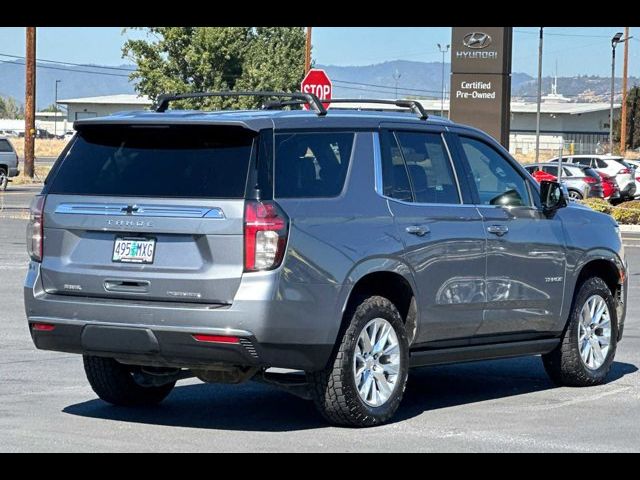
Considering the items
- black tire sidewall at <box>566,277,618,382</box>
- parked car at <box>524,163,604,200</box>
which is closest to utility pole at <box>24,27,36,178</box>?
parked car at <box>524,163,604,200</box>

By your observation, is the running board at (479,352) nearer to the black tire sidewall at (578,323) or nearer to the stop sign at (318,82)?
the black tire sidewall at (578,323)

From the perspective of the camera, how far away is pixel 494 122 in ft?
119

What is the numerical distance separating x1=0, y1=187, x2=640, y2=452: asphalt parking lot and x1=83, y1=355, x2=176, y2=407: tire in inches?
4.8

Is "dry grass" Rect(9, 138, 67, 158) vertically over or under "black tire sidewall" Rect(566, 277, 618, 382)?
over

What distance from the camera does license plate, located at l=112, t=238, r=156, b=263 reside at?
827 cm

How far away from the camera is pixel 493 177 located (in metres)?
10.0

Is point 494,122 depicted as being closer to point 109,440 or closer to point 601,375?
point 601,375

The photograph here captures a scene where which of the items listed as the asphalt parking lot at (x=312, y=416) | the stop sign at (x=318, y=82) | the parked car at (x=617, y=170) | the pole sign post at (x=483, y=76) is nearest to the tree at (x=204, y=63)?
the parked car at (x=617, y=170)

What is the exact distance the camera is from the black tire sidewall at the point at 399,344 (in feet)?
27.8

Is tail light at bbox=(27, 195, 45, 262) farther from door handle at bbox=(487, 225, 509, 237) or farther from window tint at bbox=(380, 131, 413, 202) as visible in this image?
door handle at bbox=(487, 225, 509, 237)

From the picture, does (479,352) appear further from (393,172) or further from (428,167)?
(393,172)

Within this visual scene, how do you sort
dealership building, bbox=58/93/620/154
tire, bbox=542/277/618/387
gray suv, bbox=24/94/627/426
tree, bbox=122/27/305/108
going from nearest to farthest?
Result: gray suv, bbox=24/94/627/426 → tire, bbox=542/277/618/387 → tree, bbox=122/27/305/108 → dealership building, bbox=58/93/620/154

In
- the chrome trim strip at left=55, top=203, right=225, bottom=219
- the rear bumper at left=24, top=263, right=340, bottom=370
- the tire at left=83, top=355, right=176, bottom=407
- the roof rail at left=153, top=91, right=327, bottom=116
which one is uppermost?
the roof rail at left=153, top=91, right=327, bottom=116

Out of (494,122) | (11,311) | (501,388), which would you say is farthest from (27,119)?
(501,388)
